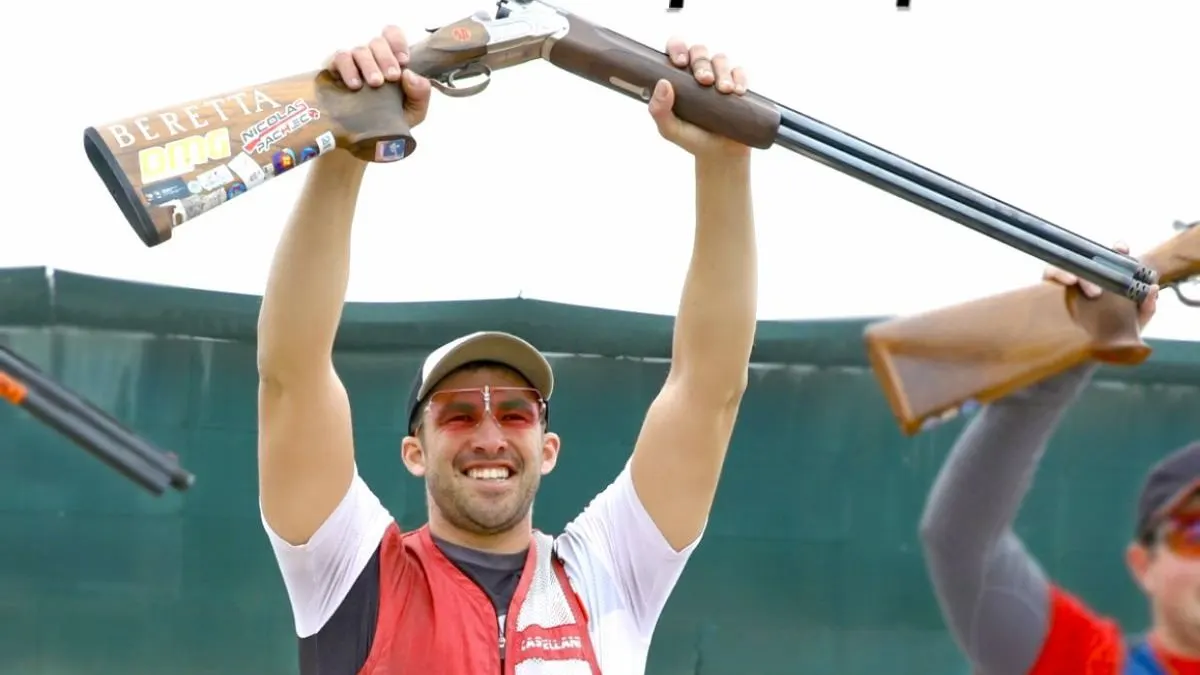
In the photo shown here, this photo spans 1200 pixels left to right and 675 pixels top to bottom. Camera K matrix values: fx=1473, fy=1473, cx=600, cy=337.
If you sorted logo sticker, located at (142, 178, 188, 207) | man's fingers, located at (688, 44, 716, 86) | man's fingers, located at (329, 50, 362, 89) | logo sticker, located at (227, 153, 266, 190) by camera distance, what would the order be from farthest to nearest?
man's fingers, located at (688, 44, 716, 86) < man's fingers, located at (329, 50, 362, 89) < logo sticker, located at (227, 153, 266, 190) < logo sticker, located at (142, 178, 188, 207)

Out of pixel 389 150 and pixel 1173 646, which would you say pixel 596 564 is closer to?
pixel 389 150

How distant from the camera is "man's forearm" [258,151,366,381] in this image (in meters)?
2.06

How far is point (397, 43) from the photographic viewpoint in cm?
196

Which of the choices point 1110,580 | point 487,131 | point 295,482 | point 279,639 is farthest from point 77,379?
point 1110,580

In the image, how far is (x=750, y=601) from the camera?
3.45m

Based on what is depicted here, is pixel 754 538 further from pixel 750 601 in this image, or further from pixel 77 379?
pixel 77 379

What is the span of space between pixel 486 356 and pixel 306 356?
1.02 ft

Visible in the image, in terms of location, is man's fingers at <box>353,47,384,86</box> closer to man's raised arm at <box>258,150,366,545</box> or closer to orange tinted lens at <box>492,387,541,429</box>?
man's raised arm at <box>258,150,366,545</box>

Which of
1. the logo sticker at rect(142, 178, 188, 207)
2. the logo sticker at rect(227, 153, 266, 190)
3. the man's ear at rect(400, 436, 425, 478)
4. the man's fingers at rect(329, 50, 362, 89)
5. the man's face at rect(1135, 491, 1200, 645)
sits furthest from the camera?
the man's ear at rect(400, 436, 425, 478)

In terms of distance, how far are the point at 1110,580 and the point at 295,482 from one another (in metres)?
2.15

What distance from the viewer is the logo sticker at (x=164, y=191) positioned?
170cm

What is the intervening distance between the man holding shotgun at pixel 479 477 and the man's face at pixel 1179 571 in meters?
0.74

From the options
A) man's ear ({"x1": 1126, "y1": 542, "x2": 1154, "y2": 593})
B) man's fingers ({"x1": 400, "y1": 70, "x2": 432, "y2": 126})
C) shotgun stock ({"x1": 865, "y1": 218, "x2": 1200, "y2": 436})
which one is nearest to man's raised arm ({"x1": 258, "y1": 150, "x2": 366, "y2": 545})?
man's fingers ({"x1": 400, "y1": 70, "x2": 432, "y2": 126})

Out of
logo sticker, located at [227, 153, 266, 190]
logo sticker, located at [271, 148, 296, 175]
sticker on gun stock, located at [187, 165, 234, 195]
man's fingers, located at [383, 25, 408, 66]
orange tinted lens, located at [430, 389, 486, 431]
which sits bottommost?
orange tinted lens, located at [430, 389, 486, 431]
